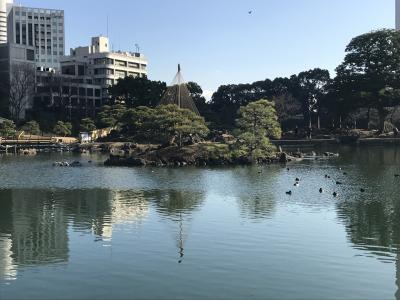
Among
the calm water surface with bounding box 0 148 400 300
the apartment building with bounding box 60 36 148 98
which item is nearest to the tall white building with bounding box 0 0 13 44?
the apartment building with bounding box 60 36 148 98

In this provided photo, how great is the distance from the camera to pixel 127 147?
58.5 m

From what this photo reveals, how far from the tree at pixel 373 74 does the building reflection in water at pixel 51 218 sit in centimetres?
4964

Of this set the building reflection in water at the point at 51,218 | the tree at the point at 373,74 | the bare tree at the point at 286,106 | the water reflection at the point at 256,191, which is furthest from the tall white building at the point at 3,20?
the building reflection in water at the point at 51,218

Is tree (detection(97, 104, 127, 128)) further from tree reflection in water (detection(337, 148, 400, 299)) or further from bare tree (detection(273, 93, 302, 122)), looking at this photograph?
tree reflection in water (detection(337, 148, 400, 299))

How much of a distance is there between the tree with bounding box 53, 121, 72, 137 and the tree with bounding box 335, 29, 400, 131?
1585 inches

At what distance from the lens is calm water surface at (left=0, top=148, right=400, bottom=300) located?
1139 cm

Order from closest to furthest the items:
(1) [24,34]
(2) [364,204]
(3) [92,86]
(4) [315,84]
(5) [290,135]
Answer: (2) [364,204]
(5) [290,135]
(4) [315,84]
(3) [92,86]
(1) [24,34]

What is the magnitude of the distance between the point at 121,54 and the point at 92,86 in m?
11.7

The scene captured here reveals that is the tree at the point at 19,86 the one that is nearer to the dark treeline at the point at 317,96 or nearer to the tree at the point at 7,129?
the dark treeline at the point at 317,96

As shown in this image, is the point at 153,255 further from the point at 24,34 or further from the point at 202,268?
the point at 24,34

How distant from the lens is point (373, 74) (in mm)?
69312

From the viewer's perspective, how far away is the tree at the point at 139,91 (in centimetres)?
8469

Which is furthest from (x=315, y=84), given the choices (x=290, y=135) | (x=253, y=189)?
(x=253, y=189)

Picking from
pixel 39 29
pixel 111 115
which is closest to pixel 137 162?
pixel 111 115
